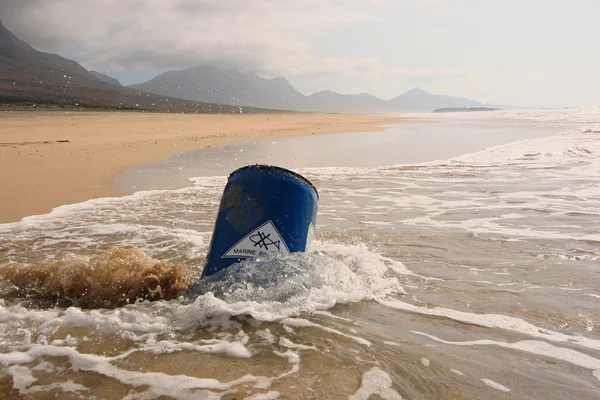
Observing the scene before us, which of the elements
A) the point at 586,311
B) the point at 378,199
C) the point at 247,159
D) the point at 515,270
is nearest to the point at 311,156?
the point at 247,159

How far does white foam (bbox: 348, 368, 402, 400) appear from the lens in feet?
6.56

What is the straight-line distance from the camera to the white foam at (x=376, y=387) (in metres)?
2.00

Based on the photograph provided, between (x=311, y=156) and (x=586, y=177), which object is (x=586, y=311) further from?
(x=311, y=156)

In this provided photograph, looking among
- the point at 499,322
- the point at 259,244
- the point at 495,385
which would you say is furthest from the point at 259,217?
the point at 495,385

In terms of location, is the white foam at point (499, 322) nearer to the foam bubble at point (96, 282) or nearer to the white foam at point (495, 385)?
the white foam at point (495, 385)

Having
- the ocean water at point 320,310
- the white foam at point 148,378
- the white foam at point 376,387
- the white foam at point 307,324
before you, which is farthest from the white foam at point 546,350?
the white foam at point 148,378

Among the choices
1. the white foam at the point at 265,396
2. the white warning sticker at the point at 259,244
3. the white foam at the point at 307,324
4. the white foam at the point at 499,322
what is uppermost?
the white warning sticker at the point at 259,244

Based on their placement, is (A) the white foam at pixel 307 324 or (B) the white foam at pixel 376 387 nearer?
(B) the white foam at pixel 376 387

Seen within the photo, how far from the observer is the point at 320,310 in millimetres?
2898

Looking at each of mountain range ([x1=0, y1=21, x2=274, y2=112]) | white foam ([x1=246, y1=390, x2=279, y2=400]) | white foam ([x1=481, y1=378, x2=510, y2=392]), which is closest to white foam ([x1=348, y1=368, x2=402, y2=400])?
white foam ([x1=246, y1=390, x2=279, y2=400])

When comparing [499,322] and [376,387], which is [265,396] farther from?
[499,322]

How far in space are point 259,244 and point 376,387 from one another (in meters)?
1.29

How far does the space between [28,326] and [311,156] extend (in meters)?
9.99

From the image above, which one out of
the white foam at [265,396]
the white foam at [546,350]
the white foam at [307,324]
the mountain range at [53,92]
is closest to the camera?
the white foam at [265,396]
